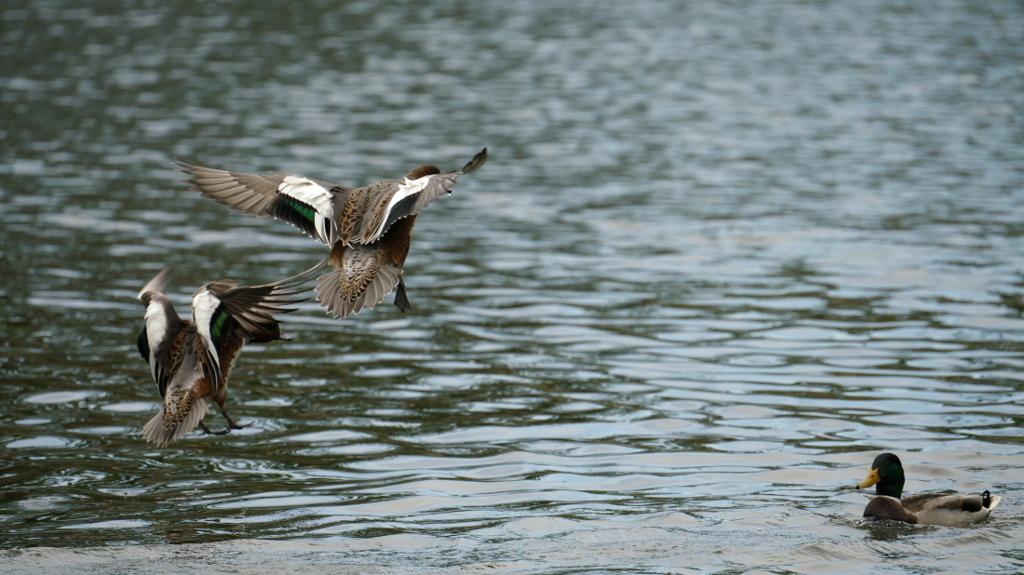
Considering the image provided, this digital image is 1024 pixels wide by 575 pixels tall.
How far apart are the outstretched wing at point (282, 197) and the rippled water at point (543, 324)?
5.75 ft

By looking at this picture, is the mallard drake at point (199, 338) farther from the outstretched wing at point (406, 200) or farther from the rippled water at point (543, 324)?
the rippled water at point (543, 324)

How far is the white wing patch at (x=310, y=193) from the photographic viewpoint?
28.0 feet

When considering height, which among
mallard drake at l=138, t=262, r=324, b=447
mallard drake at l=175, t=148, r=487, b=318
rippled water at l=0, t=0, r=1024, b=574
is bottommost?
rippled water at l=0, t=0, r=1024, b=574

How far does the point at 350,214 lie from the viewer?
843 centimetres

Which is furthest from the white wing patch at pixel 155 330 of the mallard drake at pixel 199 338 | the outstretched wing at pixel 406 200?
the outstretched wing at pixel 406 200

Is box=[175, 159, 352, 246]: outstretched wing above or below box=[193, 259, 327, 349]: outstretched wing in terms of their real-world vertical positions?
above

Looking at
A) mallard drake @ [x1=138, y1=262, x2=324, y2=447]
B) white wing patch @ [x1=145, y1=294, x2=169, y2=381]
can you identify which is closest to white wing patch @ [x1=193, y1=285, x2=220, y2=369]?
mallard drake @ [x1=138, y1=262, x2=324, y2=447]

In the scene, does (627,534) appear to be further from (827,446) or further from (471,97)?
(471,97)

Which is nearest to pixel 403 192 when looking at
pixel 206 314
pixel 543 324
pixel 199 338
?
pixel 206 314

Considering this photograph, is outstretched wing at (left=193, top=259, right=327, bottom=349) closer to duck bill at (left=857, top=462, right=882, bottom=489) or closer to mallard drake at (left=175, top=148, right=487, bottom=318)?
mallard drake at (left=175, top=148, right=487, bottom=318)

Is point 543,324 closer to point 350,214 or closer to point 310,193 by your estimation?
point 310,193

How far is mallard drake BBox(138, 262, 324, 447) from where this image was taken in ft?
27.1

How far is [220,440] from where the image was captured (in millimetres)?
9812

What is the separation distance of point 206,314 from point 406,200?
145cm
